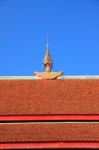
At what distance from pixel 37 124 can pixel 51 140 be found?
3.18 feet

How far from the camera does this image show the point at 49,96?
20.0 m

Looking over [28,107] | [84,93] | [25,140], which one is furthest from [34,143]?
[84,93]

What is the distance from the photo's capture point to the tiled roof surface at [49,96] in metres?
19.2

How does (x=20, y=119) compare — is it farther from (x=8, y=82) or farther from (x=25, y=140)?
(x=8, y=82)

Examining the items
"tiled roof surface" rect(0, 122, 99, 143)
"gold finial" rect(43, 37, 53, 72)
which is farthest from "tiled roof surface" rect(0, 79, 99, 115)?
"gold finial" rect(43, 37, 53, 72)

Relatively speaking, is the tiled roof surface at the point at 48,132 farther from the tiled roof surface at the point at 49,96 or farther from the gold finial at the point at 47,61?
the gold finial at the point at 47,61

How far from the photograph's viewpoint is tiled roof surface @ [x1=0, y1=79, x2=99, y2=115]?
63.1 feet

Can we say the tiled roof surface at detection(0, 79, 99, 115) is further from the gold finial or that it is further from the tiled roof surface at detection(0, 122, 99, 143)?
the gold finial

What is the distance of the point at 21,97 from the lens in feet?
65.6

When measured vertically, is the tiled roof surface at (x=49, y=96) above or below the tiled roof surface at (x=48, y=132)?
above

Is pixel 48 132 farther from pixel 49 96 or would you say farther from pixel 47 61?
pixel 47 61

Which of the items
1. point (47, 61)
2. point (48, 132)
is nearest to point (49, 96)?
point (48, 132)

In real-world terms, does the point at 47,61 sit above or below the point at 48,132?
above

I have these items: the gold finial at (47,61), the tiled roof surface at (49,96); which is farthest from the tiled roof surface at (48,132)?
the gold finial at (47,61)
